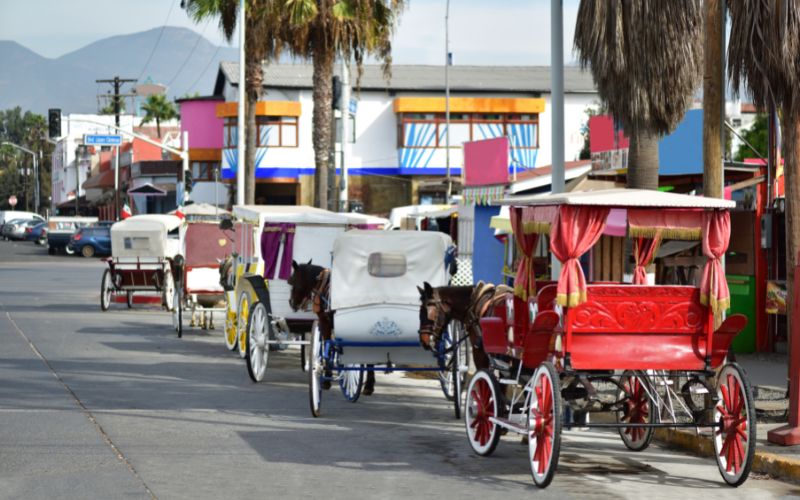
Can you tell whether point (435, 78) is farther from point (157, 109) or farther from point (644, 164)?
point (644, 164)

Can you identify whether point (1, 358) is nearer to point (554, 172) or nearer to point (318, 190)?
point (554, 172)

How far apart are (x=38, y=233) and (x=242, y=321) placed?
71780 mm

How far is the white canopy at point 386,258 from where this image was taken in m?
14.3

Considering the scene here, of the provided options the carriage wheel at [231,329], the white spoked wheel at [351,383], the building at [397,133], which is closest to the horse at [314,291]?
the white spoked wheel at [351,383]

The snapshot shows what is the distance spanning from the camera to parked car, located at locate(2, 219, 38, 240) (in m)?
92.6

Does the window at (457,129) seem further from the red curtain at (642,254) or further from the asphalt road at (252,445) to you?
the red curtain at (642,254)

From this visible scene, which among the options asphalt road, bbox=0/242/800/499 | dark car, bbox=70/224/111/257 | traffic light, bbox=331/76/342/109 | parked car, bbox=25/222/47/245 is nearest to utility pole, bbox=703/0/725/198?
asphalt road, bbox=0/242/800/499

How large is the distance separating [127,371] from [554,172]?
21.5 ft

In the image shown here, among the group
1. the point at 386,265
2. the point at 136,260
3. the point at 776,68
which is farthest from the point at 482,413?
the point at 136,260

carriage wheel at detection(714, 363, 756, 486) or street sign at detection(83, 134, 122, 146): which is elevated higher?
street sign at detection(83, 134, 122, 146)

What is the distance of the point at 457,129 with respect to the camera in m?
65.4

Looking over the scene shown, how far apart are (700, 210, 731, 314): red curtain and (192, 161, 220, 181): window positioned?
204 ft

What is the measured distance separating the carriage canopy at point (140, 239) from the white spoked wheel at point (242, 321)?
1026cm

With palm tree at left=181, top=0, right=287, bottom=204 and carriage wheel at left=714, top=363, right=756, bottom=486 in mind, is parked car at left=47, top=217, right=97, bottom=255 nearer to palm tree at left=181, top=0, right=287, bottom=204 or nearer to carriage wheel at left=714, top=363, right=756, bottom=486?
palm tree at left=181, top=0, right=287, bottom=204
